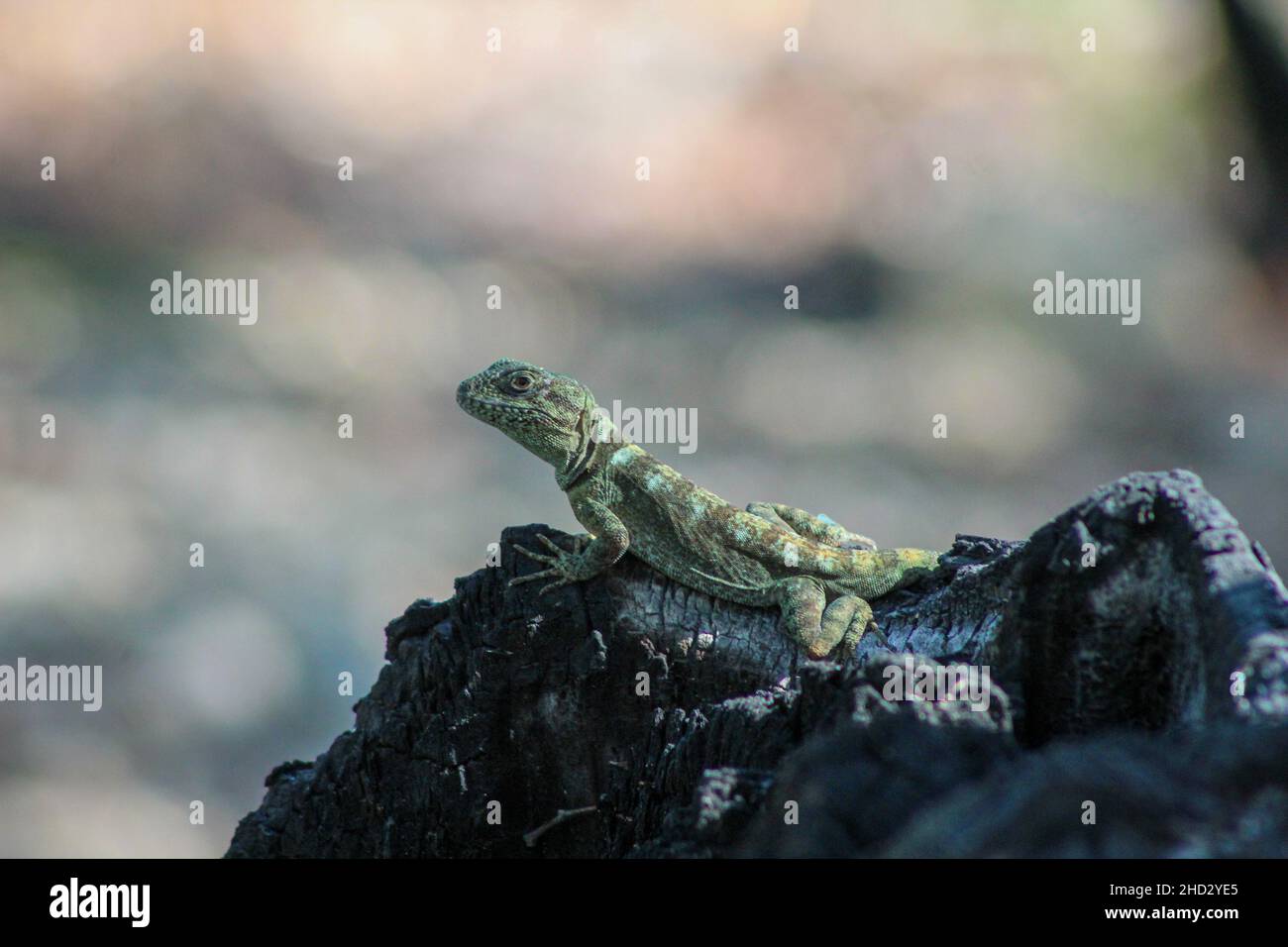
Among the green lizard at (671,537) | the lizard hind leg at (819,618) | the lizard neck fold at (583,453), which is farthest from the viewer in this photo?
the lizard neck fold at (583,453)

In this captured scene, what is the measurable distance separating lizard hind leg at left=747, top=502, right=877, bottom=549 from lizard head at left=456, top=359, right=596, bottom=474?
1.35 meters

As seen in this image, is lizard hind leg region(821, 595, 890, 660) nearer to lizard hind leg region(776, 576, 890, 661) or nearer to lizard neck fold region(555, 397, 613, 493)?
lizard hind leg region(776, 576, 890, 661)

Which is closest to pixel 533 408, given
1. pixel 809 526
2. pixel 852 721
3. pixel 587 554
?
pixel 587 554

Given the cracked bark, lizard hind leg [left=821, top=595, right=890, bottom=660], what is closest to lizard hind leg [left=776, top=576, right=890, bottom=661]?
lizard hind leg [left=821, top=595, right=890, bottom=660]

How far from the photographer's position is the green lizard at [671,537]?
7.60 m

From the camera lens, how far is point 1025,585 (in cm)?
483

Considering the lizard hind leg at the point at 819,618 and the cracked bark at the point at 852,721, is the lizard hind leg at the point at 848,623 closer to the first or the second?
the lizard hind leg at the point at 819,618

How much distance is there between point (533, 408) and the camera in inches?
334

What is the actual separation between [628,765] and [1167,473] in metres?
3.07

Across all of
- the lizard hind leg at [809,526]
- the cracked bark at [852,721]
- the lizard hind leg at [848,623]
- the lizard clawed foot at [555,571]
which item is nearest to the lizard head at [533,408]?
the cracked bark at [852,721]

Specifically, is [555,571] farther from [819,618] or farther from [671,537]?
[819,618]

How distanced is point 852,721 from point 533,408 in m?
4.57

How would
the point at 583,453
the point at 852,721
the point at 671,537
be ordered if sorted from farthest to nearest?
the point at 583,453
the point at 671,537
the point at 852,721
